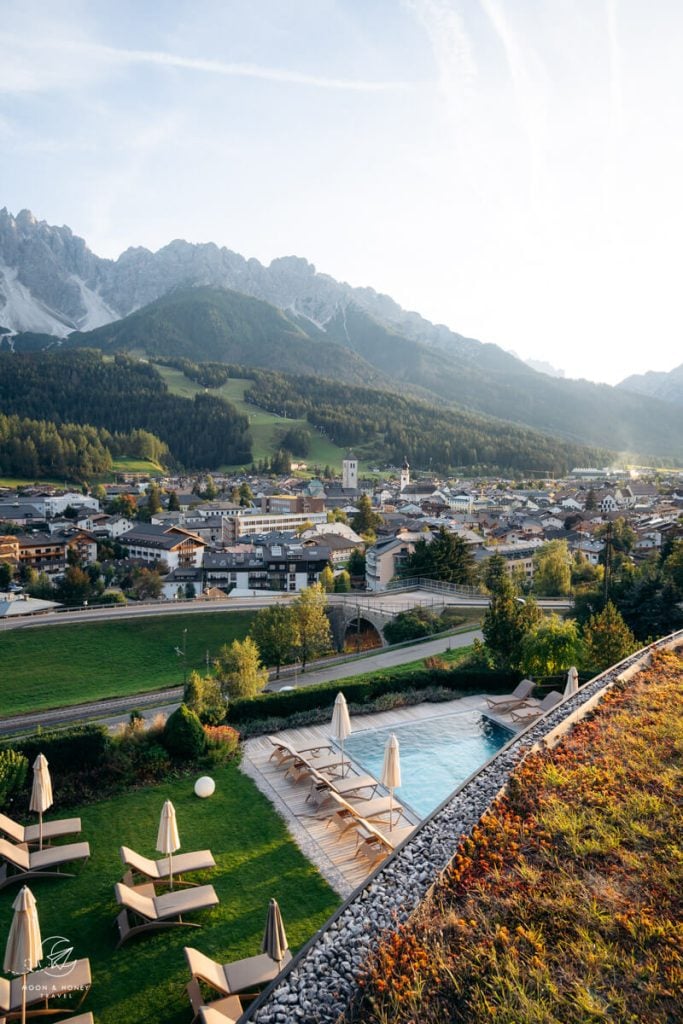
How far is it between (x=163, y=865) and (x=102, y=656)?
26.8 m

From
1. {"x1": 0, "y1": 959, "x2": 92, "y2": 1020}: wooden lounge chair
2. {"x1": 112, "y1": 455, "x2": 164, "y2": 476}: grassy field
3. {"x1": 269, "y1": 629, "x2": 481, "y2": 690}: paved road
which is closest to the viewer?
{"x1": 0, "y1": 959, "x2": 92, "y2": 1020}: wooden lounge chair

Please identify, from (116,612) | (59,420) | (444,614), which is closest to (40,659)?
(116,612)

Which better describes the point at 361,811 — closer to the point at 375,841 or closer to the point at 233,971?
the point at 375,841

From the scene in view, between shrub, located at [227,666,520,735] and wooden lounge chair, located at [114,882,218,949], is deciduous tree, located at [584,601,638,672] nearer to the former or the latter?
shrub, located at [227,666,520,735]

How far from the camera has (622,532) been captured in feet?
198

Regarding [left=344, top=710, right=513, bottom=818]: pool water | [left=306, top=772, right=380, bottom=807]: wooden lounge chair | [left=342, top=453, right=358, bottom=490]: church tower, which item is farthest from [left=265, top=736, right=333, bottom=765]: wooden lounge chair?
[left=342, top=453, right=358, bottom=490]: church tower

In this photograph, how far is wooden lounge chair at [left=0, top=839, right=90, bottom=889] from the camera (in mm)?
10031

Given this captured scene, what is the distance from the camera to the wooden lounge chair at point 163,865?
949 cm

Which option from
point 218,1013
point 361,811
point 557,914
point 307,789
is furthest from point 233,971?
point 307,789

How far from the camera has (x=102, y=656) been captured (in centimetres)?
3444

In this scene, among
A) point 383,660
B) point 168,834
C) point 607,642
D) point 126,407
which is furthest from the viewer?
point 126,407

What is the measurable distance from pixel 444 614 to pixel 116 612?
19.6 meters

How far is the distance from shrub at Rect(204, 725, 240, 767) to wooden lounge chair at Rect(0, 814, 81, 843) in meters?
3.37

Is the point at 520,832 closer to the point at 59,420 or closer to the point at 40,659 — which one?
the point at 40,659
